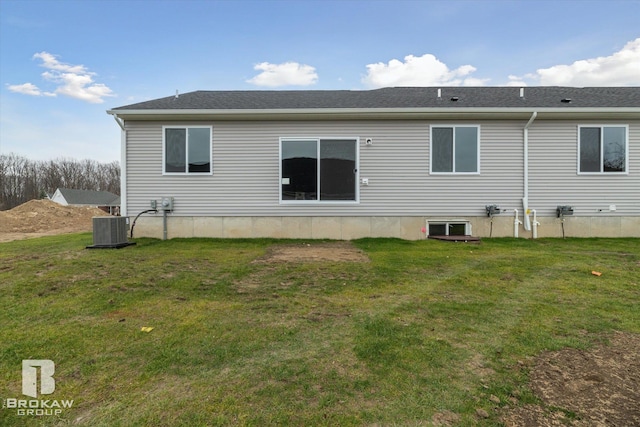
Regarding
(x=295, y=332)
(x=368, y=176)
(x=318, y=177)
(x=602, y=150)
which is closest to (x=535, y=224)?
(x=602, y=150)

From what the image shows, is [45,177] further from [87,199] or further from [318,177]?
[318,177]

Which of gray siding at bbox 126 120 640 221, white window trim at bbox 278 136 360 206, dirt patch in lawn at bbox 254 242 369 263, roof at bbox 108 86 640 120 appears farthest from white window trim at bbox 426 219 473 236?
roof at bbox 108 86 640 120

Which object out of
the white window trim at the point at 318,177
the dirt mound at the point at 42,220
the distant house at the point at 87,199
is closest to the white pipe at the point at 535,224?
the white window trim at the point at 318,177

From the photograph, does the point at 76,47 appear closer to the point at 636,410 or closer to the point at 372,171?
the point at 372,171

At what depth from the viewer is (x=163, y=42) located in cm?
1335

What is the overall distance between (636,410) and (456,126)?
793 cm

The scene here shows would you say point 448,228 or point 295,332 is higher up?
point 448,228

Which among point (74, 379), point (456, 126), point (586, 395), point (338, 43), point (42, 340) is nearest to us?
point (586, 395)

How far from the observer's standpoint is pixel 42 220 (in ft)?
64.0

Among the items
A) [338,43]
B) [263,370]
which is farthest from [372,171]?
[338,43]

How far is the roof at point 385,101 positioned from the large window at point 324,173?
0.90 metres

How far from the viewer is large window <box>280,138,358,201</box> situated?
8.73 metres

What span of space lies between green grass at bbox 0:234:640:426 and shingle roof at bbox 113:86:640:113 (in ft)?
15.6

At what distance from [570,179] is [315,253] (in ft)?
23.9
